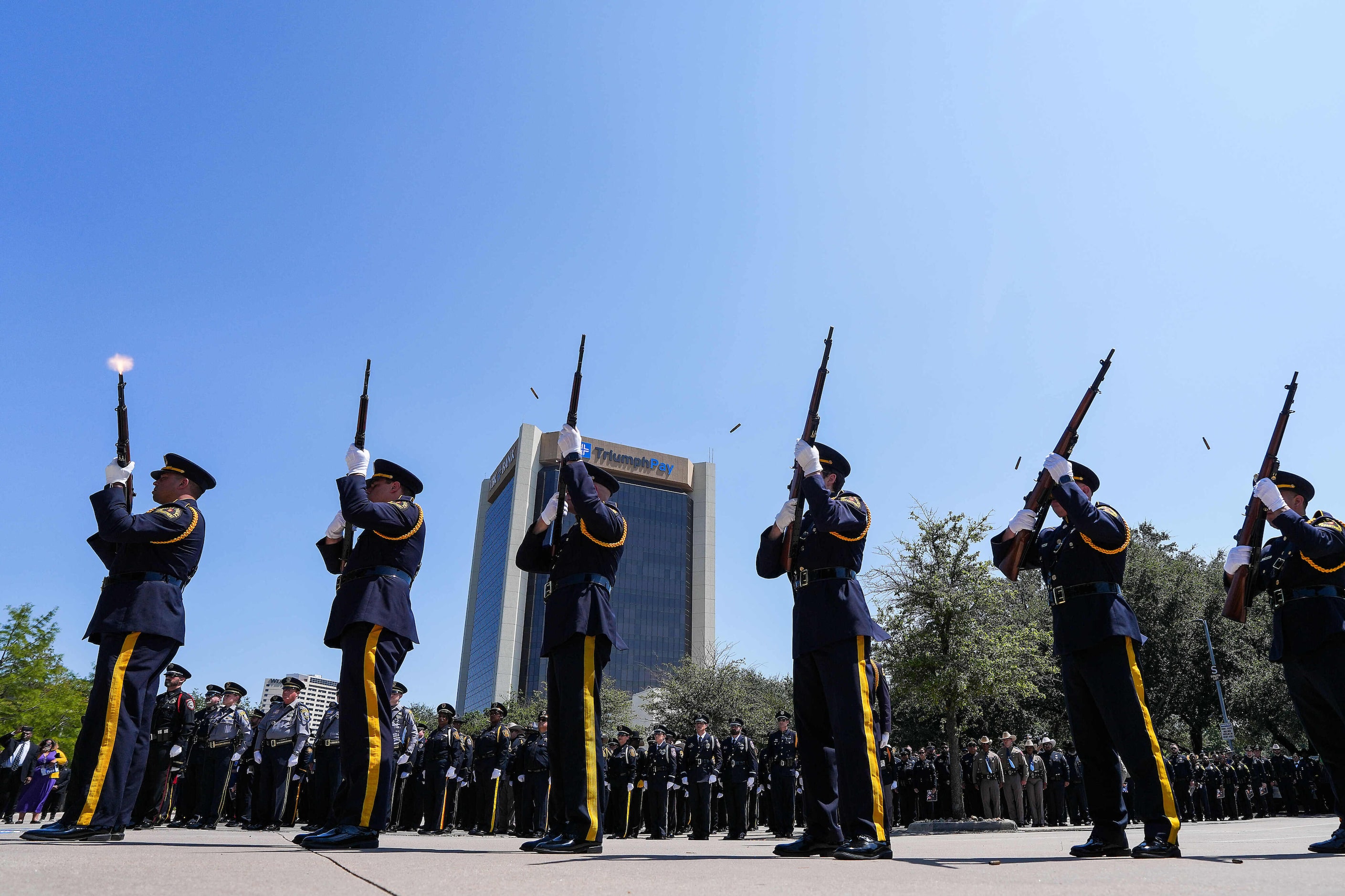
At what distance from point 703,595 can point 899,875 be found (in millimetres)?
101594

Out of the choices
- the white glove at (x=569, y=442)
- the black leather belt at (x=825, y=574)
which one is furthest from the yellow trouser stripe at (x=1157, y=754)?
the white glove at (x=569, y=442)

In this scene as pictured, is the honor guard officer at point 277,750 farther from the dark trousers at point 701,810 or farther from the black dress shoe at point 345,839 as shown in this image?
the black dress shoe at point 345,839

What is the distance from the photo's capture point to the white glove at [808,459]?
546cm

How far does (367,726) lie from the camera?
16.2ft

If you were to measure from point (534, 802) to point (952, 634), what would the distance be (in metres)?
12.3

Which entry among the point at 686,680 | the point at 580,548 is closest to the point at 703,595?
the point at 686,680

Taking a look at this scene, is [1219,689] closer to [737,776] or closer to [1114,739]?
[737,776]

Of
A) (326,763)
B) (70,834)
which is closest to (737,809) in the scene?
(326,763)

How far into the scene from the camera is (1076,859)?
446cm

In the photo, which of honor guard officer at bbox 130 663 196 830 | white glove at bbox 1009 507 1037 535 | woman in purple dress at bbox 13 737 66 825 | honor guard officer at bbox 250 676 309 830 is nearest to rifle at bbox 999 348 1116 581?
white glove at bbox 1009 507 1037 535

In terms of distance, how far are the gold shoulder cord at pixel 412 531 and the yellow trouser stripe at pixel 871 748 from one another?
109 inches

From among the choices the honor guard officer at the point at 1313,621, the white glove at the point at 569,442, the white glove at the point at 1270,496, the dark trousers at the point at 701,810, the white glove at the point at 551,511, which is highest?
the white glove at the point at 569,442

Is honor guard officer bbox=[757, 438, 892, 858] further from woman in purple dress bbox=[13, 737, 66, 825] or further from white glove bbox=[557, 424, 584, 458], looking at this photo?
woman in purple dress bbox=[13, 737, 66, 825]

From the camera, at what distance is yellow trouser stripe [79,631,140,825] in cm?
500
